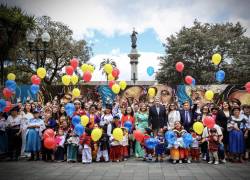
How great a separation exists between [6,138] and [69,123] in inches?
83.2

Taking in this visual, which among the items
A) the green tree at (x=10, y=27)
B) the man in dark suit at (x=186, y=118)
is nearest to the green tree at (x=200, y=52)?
the green tree at (x=10, y=27)

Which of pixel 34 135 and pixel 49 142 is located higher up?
pixel 34 135

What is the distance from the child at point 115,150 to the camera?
31.1 feet

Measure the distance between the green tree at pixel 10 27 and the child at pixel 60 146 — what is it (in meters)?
9.11

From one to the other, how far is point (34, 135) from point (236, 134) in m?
6.43

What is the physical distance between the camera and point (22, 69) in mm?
32375

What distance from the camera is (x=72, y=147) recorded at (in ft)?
30.8

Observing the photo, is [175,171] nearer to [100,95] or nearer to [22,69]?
[100,95]

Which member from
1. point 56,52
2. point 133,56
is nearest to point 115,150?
point 56,52

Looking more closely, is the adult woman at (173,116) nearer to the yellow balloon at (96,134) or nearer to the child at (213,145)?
the child at (213,145)

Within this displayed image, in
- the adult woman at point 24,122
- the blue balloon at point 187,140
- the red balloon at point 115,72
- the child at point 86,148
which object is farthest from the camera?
the red balloon at point 115,72

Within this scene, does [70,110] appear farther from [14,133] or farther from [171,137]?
[171,137]

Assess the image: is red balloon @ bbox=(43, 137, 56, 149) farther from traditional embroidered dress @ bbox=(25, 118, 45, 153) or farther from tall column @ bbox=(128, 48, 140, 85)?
tall column @ bbox=(128, 48, 140, 85)

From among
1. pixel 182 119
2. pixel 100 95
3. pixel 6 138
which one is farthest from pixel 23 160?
pixel 100 95
